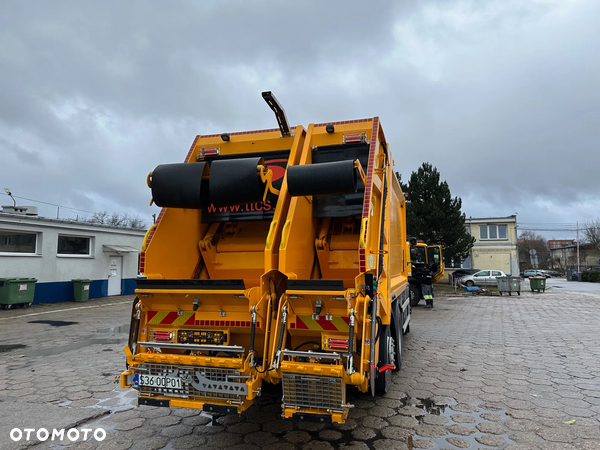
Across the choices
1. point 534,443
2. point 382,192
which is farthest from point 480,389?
point 382,192

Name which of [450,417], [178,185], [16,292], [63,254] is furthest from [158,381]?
[63,254]

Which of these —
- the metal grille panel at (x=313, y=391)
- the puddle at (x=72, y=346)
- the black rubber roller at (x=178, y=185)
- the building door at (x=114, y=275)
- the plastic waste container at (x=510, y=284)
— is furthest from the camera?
the plastic waste container at (x=510, y=284)

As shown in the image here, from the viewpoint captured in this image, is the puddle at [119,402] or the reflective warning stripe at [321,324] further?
the puddle at [119,402]

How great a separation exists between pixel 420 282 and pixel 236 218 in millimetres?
11487

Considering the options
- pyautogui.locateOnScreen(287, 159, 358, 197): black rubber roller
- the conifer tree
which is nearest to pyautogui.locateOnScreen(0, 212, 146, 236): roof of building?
pyautogui.locateOnScreen(287, 159, 358, 197): black rubber roller

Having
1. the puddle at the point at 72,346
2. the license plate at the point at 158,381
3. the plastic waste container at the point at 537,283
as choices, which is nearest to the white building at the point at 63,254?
the puddle at the point at 72,346

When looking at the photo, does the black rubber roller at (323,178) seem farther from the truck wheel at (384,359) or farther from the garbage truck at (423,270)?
Result: the garbage truck at (423,270)

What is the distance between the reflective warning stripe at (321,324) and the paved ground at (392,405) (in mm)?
1016

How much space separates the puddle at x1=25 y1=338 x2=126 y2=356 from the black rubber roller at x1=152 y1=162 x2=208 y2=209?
4810mm

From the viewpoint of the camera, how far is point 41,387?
204 inches

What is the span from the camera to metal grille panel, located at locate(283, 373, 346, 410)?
10.5 feet

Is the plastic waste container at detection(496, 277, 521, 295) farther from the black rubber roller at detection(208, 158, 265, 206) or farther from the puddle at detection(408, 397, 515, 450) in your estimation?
the black rubber roller at detection(208, 158, 265, 206)

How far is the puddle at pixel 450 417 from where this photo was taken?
364 centimetres

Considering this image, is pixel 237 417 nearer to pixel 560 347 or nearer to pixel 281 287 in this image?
pixel 281 287
